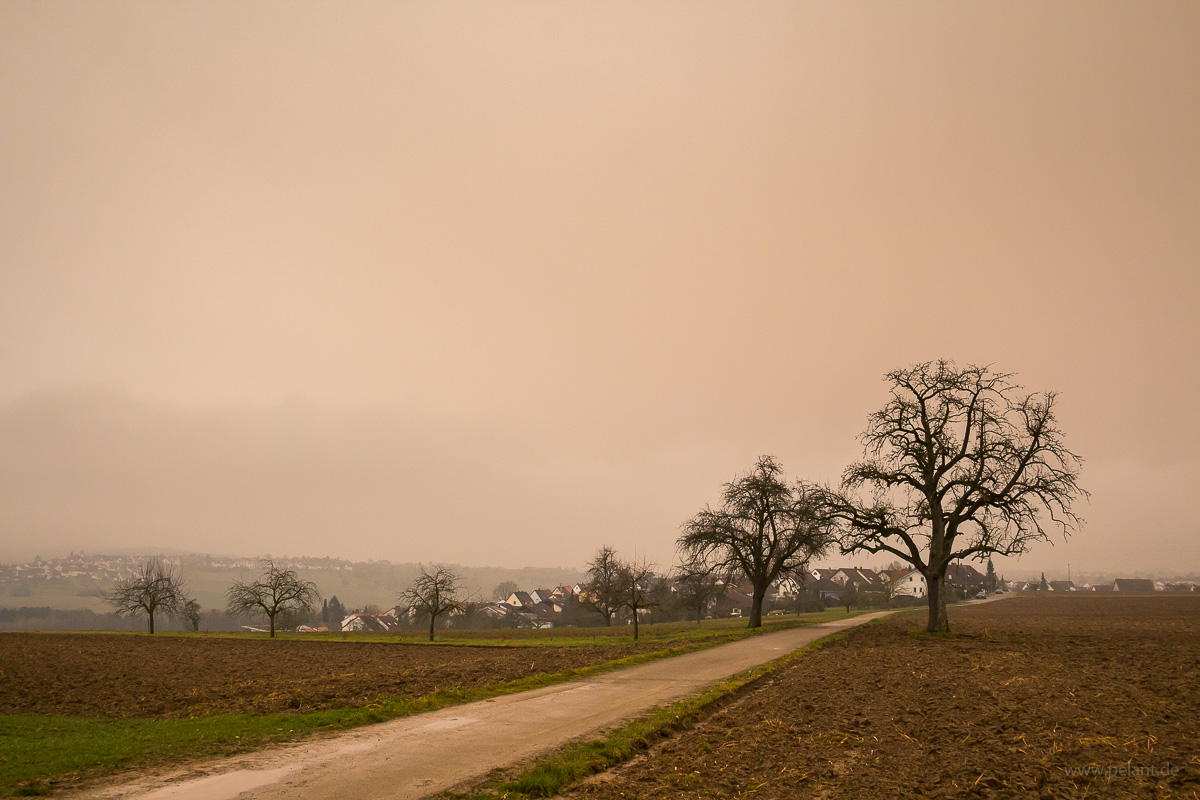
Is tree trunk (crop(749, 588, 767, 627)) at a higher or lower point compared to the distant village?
higher

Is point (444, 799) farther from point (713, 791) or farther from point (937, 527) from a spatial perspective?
point (937, 527)

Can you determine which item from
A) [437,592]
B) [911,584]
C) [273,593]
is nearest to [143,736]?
[437,592]

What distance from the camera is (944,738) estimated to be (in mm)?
11484

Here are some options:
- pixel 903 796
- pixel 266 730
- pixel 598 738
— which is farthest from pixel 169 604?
pixel 903 796

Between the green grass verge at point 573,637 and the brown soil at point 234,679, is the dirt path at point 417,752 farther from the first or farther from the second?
the green grass verge at point 573,637

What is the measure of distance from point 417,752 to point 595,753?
3.06m

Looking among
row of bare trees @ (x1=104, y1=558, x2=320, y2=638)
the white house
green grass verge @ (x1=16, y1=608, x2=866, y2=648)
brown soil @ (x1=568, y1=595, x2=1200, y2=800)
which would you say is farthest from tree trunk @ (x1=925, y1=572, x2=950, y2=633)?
the white house

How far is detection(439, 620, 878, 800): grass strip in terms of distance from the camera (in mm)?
9039

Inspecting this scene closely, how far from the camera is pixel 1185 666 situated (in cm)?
2023

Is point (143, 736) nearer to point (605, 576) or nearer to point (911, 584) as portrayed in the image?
point (605, 576)

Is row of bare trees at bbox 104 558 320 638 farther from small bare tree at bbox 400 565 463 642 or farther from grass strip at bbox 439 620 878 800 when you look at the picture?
grass strip at bbox 439 620 878 800

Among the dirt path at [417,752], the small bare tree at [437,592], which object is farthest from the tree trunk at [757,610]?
the dirt path at [417,752]

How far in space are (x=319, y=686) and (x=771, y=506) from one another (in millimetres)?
35351

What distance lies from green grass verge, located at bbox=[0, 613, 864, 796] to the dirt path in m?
0.83
